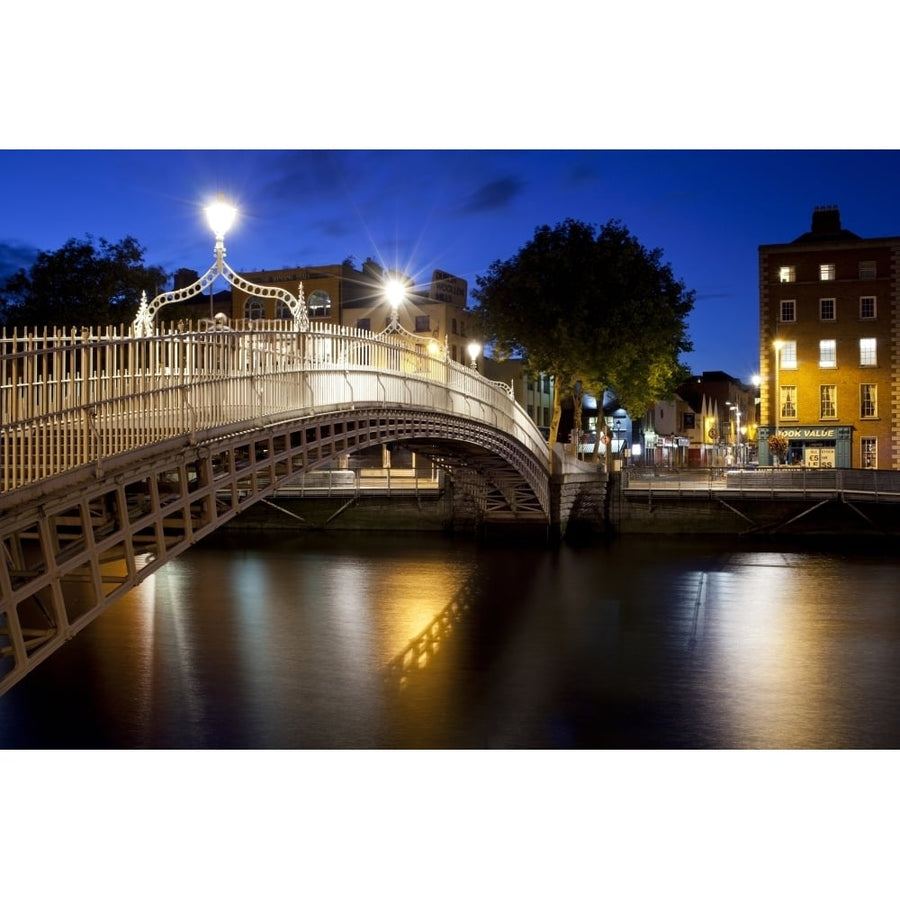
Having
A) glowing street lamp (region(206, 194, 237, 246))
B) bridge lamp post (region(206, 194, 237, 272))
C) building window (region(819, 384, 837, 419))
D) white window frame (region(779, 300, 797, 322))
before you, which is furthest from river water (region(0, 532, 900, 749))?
white window frame (region(779, 300, 797, 322))

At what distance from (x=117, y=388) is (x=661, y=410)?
91653mm

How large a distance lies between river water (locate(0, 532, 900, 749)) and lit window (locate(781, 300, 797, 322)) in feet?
71.5

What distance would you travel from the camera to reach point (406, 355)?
26000 millimetres

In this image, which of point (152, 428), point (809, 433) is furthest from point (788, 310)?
point (152, 428)

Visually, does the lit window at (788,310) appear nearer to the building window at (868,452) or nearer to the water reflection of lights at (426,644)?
the building window at (868,452)

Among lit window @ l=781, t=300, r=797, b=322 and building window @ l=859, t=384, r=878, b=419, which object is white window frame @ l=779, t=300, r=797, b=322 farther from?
building window @ l=859, t=384, r=878, b=419

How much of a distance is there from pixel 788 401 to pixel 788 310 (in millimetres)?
4362

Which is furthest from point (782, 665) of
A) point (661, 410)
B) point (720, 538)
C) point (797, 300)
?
point (661, 410)

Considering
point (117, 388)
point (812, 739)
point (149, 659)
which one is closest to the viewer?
point (117, 388)

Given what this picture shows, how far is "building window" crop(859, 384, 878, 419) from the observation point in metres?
53.3

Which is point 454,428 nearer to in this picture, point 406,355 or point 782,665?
point 406,355

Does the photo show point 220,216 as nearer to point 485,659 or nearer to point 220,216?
point 220,216

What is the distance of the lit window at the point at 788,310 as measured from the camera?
54.9 metres

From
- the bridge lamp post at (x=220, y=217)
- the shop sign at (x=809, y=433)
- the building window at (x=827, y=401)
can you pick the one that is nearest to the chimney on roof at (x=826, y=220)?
the building window at (x=827, y=401)
